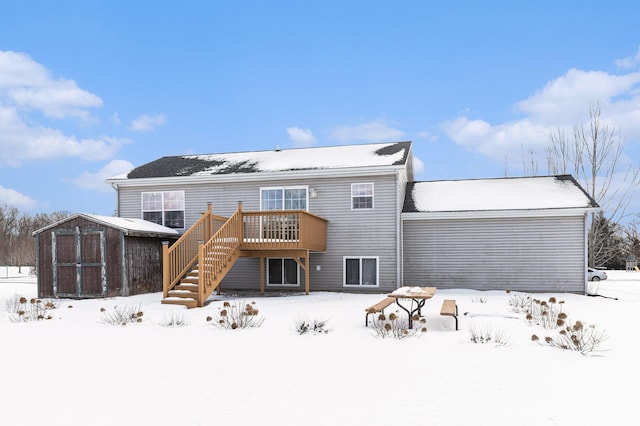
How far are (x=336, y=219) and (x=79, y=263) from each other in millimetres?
9362

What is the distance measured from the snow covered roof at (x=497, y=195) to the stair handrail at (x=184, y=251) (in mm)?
7380

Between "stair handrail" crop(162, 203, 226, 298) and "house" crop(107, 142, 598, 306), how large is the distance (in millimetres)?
58

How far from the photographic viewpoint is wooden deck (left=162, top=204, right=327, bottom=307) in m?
13.5

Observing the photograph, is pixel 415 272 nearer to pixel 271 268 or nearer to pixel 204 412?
pixel 271 268

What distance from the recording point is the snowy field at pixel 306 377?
4668 mm

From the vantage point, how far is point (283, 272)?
59.1 feet

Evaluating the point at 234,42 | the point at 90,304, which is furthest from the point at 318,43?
the point at 90,304

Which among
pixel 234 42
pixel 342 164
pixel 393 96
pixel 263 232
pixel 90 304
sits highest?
pixel 234 42

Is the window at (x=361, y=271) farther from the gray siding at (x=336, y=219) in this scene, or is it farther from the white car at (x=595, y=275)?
the white car at (x=595, y=275)

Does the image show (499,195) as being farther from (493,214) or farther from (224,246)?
(224,246)

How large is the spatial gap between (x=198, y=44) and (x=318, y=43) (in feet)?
20.5

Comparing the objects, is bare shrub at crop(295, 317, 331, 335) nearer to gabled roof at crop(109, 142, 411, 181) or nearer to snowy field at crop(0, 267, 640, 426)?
snowy field at crop(0, 267, 640, 426)

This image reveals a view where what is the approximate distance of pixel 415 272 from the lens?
17.7 m

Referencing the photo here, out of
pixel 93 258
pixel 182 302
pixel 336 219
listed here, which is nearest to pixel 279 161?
pixel 336 219
